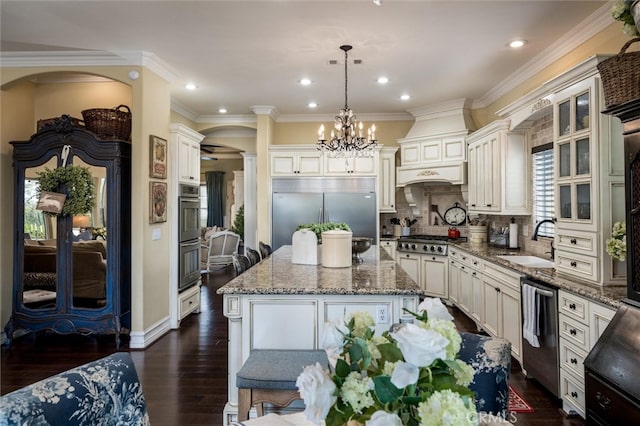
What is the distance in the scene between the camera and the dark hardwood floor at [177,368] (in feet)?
8.73

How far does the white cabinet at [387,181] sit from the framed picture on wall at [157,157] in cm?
335

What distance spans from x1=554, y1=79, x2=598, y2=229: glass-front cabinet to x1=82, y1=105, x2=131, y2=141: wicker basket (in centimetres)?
407

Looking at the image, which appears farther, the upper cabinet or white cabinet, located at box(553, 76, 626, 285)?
the upper cabinet

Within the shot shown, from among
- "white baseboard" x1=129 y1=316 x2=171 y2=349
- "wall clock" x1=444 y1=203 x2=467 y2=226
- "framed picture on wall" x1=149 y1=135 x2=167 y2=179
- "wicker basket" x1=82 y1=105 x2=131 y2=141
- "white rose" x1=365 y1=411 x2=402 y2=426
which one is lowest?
"white baseboard" x1=129 y1=316 x2=171 y2=349

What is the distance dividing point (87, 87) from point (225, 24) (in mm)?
2425

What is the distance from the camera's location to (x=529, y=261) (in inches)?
144

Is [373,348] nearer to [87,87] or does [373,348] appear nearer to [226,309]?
[226,309]

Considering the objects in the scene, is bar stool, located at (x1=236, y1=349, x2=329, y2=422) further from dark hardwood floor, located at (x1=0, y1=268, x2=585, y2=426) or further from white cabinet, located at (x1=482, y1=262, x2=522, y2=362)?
white cabinet, located at (x1=482, y1=262, x2=522, y2=362)

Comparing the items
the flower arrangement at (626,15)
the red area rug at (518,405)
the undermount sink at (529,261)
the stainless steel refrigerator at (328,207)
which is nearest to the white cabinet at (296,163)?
the stainless steel refrigerator at (328,207)

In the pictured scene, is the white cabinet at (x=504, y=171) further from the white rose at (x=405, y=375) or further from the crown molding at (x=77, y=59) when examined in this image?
the white rose at (x=405, y=375)

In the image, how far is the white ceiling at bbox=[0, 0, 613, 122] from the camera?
9.92 ft

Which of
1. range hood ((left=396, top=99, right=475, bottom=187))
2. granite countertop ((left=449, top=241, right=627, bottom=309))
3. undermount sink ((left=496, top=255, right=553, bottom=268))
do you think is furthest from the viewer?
range hood ((left=396, top=99, right=475, bottom=187))

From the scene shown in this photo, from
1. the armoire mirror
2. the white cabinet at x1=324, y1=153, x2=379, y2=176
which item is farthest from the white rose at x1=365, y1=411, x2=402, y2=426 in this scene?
the white cabinet at x1=324, y1=153, x2=379, y2=176

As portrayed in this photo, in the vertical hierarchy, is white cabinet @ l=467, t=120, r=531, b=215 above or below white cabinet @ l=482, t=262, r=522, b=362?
above
